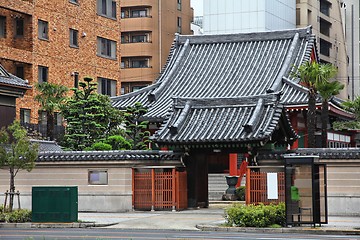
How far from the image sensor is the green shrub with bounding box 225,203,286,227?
33125mm

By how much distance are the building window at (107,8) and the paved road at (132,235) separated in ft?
142

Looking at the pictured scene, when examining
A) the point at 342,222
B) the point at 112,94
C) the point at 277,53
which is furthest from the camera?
the point at 112,94

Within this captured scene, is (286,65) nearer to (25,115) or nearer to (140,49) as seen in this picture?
(25,115)

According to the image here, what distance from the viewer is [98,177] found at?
43.0 metres

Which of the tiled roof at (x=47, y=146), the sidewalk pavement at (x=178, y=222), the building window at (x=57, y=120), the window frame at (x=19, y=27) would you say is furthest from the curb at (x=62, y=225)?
the window frame at (x=19, y=27)

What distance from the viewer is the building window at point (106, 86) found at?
74562mm

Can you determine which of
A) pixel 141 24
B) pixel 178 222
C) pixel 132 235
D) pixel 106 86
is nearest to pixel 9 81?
pixel 178 222

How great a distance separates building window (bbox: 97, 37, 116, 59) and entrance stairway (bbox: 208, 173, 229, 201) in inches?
770

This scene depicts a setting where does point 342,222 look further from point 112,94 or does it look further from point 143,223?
point 112,94

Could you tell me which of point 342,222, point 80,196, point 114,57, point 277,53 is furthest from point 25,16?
point 342,222

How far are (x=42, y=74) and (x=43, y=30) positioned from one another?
323 cm

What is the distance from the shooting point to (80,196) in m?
43.3

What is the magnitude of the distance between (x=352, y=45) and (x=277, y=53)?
5804 cm

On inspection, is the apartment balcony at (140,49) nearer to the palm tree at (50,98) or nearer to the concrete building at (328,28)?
the concrete building at (328,28)
